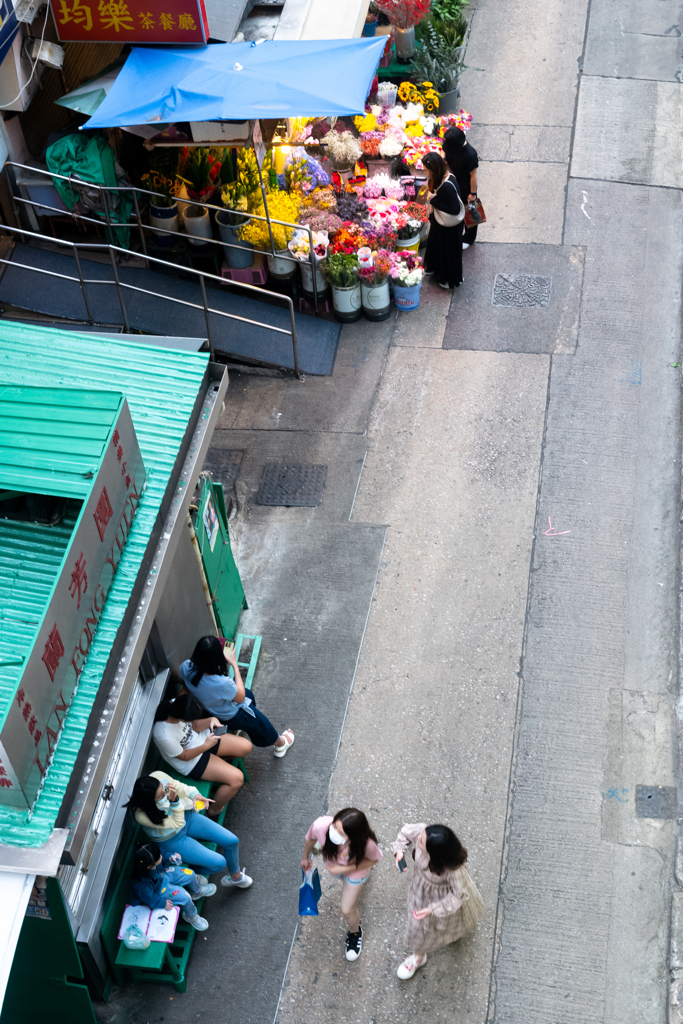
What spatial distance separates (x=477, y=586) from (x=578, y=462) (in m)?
1.86

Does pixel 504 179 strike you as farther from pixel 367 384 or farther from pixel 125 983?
pixel 125 983

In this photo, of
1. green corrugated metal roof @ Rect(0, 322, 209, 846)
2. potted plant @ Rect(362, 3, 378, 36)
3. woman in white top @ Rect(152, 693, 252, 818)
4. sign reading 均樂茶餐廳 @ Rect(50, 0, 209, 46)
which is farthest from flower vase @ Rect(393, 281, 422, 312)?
woman in white top @ Rect(152, 693, 252, 818)

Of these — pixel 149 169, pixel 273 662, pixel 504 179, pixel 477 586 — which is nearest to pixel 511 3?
pixel 504 179

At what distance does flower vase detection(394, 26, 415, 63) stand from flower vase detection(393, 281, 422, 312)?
4.30 meters

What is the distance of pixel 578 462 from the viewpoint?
9531 millimetres

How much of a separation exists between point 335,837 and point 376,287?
6.71m

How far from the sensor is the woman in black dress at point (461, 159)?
10666mm

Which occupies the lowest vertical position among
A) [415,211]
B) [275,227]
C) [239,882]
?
[239,882]

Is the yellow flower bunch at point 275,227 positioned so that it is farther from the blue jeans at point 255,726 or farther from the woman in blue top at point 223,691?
the blue jeans at point 255,726

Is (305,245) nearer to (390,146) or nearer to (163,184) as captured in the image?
(163,184)

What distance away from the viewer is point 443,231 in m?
10.9

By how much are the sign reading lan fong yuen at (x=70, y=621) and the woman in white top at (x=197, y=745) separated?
1410mm

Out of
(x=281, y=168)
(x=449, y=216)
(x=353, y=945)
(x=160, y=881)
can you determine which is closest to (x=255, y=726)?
(x=160, y=881)

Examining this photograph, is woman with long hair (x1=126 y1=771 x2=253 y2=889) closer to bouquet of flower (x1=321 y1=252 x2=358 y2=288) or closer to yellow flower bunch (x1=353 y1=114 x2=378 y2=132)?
bouquet of flower (x1=321 y1=252 x2=358 y2=288)
